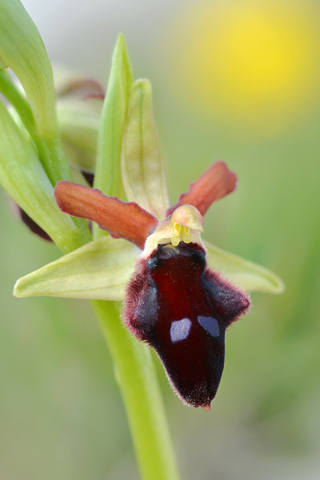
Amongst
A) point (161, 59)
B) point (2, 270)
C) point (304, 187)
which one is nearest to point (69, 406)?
point (2, 270)

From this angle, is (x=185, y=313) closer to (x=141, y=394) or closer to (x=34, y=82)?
(x=141, y=394)

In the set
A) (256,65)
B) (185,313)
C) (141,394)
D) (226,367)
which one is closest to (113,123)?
(185,313)

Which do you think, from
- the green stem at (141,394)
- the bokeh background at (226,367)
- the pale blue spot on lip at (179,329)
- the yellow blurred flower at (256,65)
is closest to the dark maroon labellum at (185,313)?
the pale blue spot on lip at (179,329)

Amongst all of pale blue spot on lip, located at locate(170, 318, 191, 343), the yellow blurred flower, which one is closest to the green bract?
pale blue spot on lip, located at locate(170, 318, 191, 343)

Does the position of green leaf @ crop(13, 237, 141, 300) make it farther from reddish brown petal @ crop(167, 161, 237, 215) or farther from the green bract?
reddish brown petal @ crop(167, 161, 237, 215)

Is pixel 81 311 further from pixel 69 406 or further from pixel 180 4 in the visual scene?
pixel 180 4

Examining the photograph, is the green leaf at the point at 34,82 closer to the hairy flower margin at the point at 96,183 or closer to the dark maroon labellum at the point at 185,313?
the hairy flower margin at the point at 96,183
